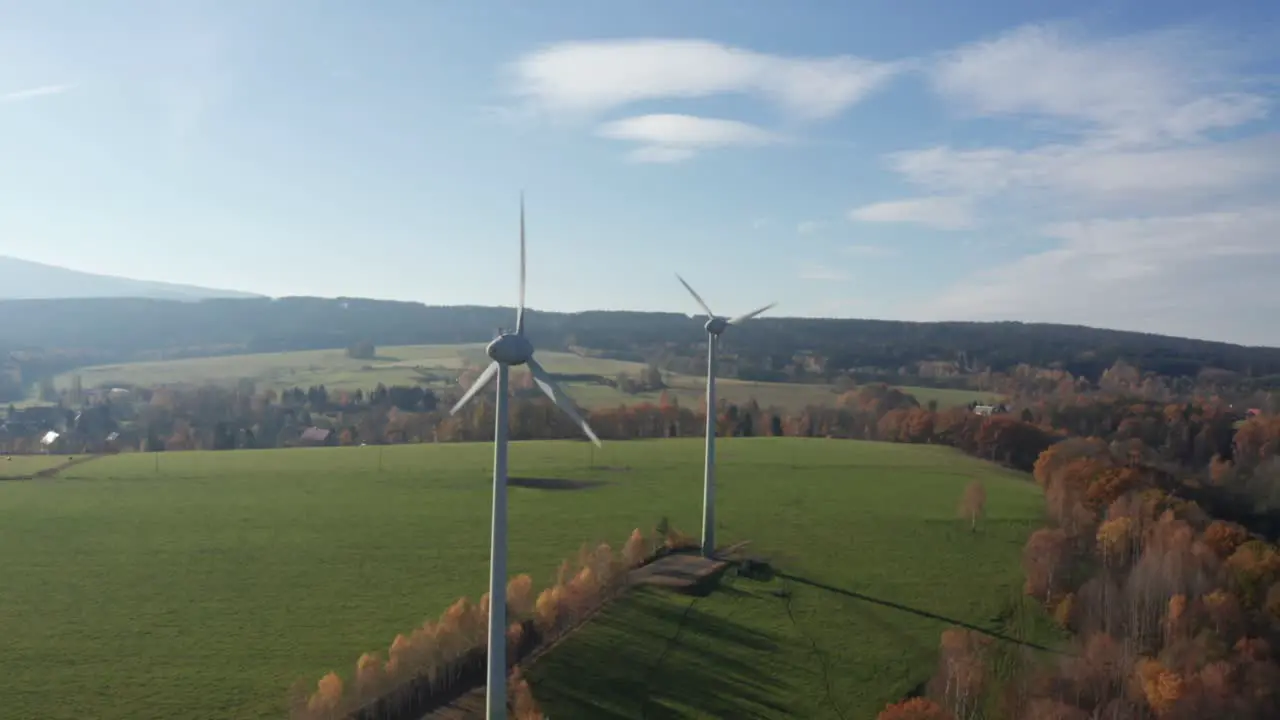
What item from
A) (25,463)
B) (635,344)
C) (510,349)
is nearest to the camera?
(510,349)

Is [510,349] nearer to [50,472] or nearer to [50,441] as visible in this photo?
[50,472]

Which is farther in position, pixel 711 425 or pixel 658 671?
pixel 711 425

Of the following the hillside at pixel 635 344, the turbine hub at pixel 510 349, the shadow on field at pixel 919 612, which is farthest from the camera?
the hillside at pixel 635 344

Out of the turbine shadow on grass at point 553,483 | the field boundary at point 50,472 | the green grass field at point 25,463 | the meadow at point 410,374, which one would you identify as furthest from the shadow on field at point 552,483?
the green grass field at point 25,463

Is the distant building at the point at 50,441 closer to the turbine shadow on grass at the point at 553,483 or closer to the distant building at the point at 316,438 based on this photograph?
the distant building at the point at 316,438

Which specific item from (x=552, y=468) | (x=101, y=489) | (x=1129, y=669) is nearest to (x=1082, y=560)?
(x=1129, y=669)

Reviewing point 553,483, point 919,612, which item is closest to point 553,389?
point 919,612
